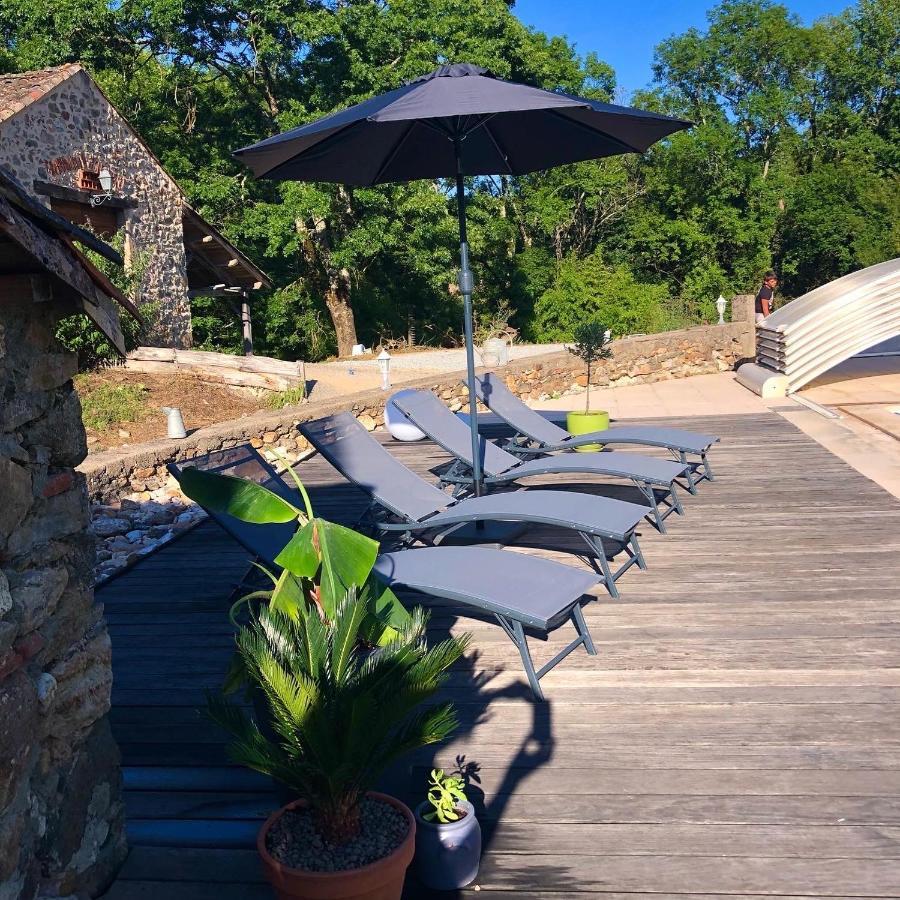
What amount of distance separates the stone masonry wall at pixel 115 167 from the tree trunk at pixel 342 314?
5594 mm

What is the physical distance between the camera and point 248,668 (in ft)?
8.63

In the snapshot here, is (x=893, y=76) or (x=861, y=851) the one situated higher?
(x=893, y=76)

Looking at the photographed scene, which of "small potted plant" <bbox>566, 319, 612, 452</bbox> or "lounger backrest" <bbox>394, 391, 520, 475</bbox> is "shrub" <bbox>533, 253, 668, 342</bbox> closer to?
"small potted plant" <bbox>566, 319, 612, 452</bbox>

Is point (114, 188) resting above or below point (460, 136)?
above

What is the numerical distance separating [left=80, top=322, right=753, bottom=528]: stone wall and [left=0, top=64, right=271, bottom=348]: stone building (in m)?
6.95

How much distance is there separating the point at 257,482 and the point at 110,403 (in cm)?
641

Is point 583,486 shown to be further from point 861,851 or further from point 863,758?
point 861,851

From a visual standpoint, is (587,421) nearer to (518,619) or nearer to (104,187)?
(518,619)

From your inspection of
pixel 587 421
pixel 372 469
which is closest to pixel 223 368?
pixel 587 421

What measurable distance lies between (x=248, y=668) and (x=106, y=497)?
4716 millimetres

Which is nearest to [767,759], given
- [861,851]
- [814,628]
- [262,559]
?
[861,851]

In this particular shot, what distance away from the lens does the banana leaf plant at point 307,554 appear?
2.92m

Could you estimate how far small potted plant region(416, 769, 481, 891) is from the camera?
260 cm

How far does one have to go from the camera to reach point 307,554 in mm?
2920
